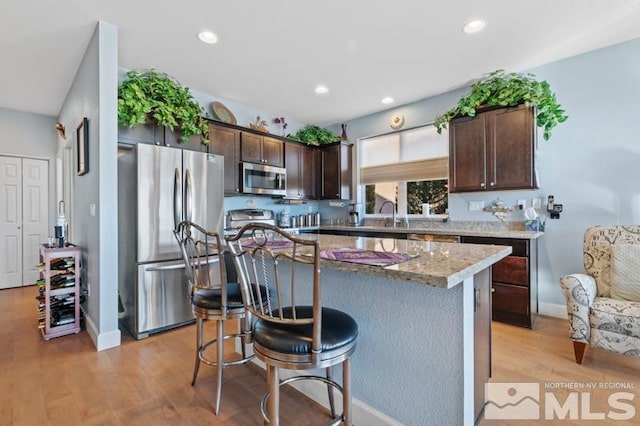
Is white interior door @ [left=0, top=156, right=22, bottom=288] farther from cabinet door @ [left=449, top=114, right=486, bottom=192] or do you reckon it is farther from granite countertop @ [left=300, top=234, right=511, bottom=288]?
cabinet door @ [left=449, top=114, right=486, bottom=192]

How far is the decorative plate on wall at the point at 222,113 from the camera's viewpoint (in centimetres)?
397

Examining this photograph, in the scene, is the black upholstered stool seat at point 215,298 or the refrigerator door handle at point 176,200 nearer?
the black upholstered stool seat at point 215,298

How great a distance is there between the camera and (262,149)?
423cm

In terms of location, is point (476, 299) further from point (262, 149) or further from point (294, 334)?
point (262, 149)

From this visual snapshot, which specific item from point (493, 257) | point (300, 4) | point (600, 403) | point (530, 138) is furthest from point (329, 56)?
point (600, 403)

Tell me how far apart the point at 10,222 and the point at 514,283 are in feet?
22.6

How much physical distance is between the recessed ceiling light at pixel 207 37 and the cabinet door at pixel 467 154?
273 centimetres

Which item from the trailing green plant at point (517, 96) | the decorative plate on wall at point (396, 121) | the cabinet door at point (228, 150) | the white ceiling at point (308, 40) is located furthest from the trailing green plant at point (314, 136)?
the trailing green plant at point (517, 96)

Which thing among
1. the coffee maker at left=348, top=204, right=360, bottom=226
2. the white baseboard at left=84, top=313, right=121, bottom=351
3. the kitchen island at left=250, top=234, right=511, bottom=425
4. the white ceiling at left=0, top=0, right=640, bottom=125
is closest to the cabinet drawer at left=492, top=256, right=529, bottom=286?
the kitchen island at left=250, top=234, right=511, bottom=425

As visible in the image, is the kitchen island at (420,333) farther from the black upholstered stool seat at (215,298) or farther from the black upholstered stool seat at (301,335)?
the black upholstered stool seat at (215,298)

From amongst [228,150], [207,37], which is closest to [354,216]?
[228,150]

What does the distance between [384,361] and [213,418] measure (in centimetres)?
99

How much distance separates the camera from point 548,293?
10.6 ft

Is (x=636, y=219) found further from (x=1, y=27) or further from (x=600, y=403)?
(x=1, y=27)
